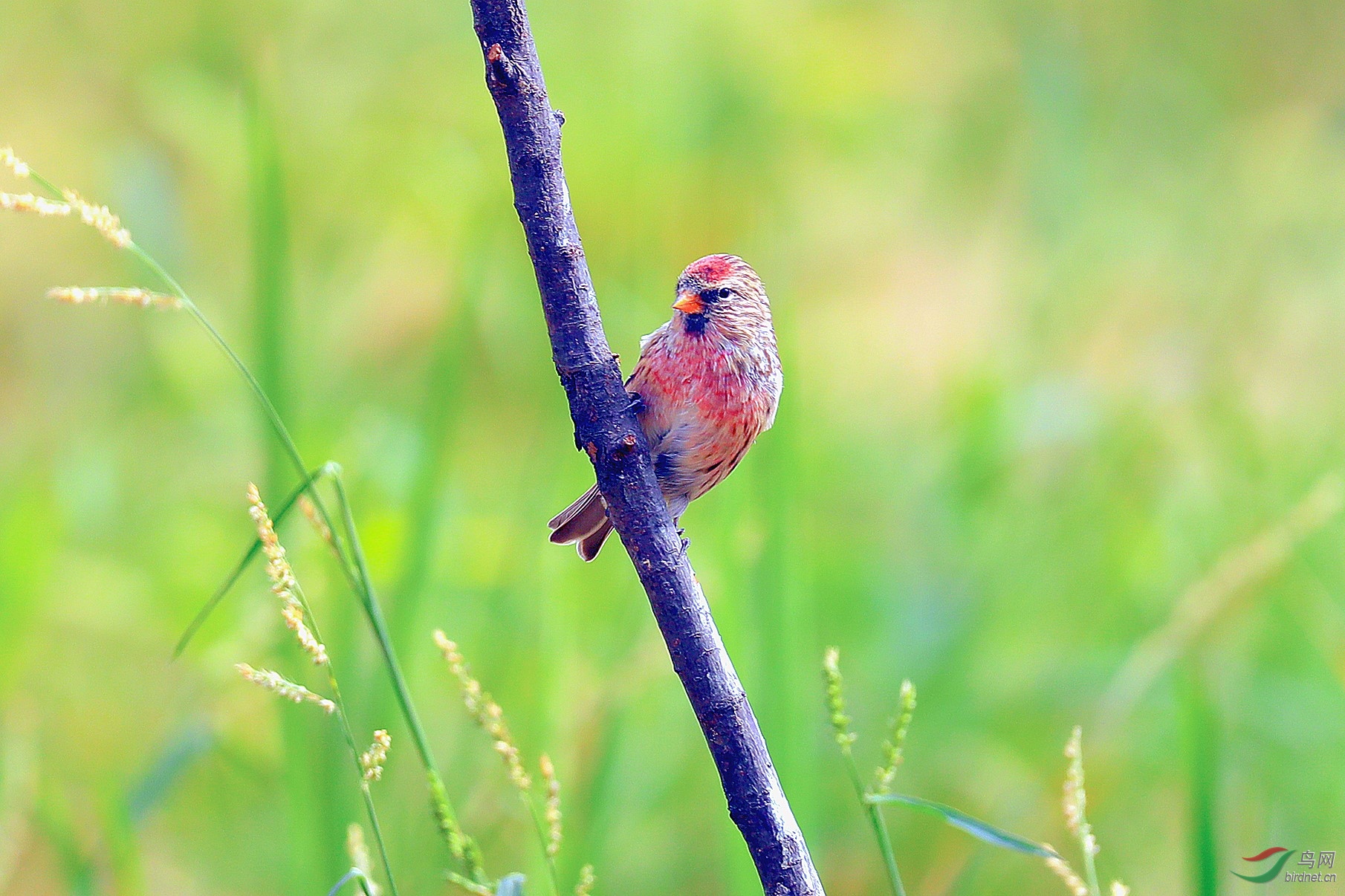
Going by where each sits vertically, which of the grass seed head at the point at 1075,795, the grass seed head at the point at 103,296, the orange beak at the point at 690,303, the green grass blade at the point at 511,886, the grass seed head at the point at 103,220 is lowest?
the green grass blade at the point at 511,886

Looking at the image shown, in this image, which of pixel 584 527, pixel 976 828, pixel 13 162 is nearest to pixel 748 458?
pixel 584 527

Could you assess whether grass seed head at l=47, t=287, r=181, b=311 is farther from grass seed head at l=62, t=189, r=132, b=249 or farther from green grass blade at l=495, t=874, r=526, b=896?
green grass blade at l=495, t=874, r=526, b=896

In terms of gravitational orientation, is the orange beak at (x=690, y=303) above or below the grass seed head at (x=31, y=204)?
above

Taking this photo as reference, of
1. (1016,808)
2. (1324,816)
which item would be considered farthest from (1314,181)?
(1016,808)

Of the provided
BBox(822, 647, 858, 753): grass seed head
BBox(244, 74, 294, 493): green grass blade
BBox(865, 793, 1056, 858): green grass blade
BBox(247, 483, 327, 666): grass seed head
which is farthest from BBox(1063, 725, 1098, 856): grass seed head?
BBox(244, 74, 294, 493): green grass blade

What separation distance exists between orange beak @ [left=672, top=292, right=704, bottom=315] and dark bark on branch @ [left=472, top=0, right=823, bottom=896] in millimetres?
750

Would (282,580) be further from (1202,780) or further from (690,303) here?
(1202,780)

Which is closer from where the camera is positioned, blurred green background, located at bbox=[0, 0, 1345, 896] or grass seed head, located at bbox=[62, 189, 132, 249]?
grass seed head, located at bbox=[62, 189, 132, 249]

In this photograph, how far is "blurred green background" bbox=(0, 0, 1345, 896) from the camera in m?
2.61

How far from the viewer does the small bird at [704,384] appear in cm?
189

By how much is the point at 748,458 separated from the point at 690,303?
73 cm

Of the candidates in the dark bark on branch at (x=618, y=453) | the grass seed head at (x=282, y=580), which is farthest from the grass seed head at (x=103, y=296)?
the dark bark on branch at (x=618, y=453)

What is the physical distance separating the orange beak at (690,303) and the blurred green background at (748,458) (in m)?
0.48

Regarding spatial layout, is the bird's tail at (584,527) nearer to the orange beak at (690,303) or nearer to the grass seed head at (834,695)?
the orange beak at (690,303)
